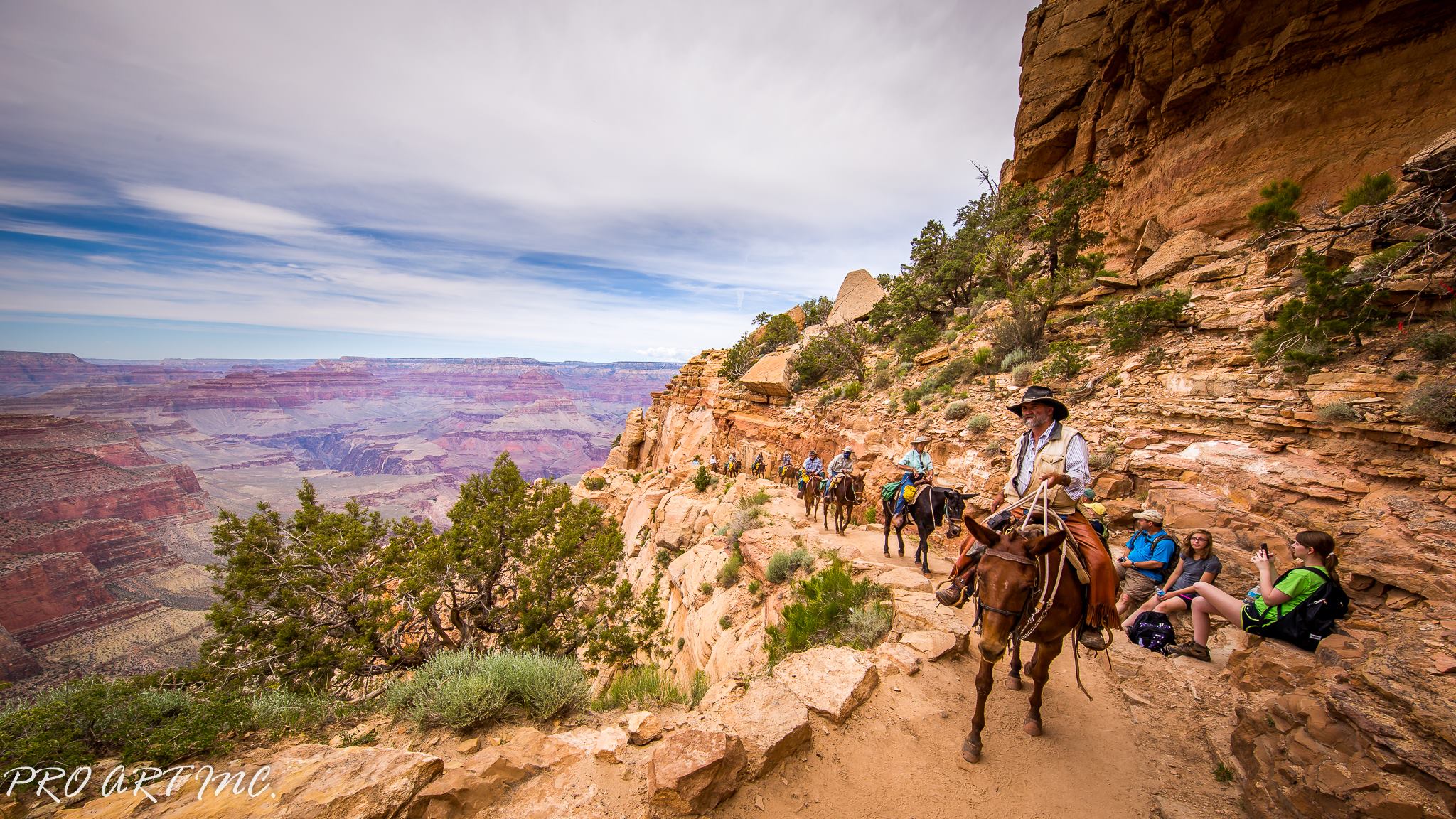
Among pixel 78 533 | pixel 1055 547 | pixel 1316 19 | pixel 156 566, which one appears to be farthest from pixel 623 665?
pixel 78 533

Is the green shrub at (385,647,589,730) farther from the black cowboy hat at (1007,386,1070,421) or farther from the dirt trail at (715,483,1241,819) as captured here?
the black cowboy hat at (1007,386,1070,421)

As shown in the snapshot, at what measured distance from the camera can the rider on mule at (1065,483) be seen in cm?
393

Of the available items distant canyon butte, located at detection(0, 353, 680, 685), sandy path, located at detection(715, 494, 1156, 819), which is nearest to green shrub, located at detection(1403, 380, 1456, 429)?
sandy path, located at detection(715, 494, 1156, 819)

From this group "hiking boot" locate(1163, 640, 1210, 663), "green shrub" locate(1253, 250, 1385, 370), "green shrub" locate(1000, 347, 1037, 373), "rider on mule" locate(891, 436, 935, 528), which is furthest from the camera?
"green shrub" locate(1000, 347, 1037, 373)

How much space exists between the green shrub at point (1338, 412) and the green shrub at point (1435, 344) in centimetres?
110

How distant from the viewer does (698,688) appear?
16.1 feet

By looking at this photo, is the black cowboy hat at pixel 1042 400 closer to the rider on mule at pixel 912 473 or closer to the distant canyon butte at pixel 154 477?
the rider on mule at pixel 912 473

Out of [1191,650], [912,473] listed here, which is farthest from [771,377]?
[1191,650]

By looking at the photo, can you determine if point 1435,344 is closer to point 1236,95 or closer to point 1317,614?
point 1317,614

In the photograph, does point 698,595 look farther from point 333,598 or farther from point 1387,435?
point 1387,435

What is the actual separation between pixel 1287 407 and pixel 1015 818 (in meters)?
7.90

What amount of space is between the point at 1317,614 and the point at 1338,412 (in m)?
3.90

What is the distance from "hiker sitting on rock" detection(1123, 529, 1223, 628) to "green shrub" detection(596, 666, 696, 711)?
19.8 feet

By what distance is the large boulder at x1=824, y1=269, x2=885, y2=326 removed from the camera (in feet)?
88.5
